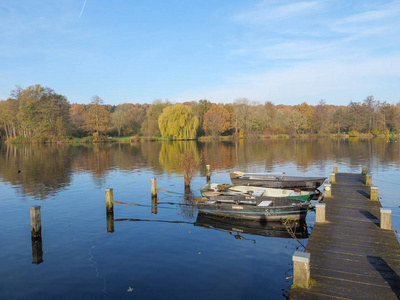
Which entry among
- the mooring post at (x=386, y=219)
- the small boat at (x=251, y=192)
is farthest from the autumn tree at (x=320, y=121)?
the mooring post at (x=386, y=219)

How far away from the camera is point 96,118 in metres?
83.7

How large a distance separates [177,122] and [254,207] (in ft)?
234

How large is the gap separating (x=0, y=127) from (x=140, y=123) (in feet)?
137

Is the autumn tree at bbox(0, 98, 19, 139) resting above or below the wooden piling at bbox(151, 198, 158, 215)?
above

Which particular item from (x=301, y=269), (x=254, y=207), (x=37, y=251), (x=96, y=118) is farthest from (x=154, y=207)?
(x=96, y=118)

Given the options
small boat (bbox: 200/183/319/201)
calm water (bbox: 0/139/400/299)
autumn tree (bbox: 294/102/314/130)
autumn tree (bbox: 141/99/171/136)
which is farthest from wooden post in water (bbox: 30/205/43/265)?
autumn tree (bbox: 294/102/314/130)

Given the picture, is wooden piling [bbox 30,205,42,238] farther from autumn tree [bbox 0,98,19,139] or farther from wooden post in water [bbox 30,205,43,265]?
autumn tree [bbox 0,98,19,139]

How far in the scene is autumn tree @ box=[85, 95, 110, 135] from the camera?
83.5m

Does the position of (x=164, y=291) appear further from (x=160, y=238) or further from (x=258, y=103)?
(x=258, y=103)

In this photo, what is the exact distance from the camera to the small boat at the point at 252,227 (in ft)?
41.2

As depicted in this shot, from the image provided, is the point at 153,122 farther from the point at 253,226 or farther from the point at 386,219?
the point at 386,219

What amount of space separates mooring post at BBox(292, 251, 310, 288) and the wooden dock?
0.13 m

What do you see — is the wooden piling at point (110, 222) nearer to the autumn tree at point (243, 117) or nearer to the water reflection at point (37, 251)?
the water reflection at point (37, 251)

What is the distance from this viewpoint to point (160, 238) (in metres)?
12.2
